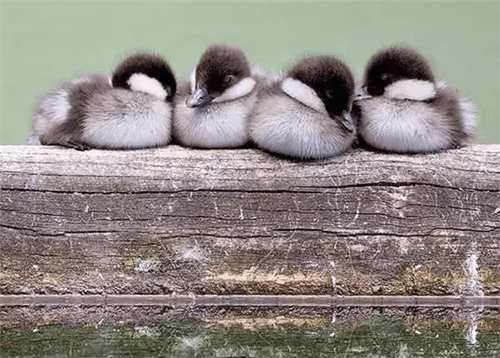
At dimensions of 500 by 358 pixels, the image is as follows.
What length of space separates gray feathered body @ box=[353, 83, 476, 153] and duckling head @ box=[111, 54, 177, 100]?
1.56 ft

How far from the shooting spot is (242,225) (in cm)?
150

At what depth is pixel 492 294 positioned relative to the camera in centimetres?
156

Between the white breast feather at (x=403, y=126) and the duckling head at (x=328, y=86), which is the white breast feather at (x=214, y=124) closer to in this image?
the duckling head at (x=328, y=86)

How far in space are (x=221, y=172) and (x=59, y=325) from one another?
489 millimetres

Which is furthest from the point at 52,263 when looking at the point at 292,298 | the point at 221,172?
the point at 292,298

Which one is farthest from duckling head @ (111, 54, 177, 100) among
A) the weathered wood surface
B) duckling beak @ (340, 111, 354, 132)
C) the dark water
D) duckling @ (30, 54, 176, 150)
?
the dark water

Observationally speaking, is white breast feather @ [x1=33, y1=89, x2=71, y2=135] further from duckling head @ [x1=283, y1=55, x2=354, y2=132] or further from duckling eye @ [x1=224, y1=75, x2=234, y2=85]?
duckling head @ [x1=283, y1=55, x2=354, y2=132]

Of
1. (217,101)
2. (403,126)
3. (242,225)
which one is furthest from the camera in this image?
(217,101)

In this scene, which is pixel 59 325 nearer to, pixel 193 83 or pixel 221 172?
pixel 221 172

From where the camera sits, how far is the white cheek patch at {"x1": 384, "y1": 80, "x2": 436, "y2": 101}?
65.0 inches

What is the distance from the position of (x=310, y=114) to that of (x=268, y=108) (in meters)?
0.10

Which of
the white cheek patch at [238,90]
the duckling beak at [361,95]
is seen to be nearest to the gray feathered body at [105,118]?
the white cheek patch at [238,90]

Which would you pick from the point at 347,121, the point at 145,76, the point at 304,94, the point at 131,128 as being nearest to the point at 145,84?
the point at 145,76

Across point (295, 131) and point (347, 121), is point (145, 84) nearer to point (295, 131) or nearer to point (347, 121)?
point (295, 131)
